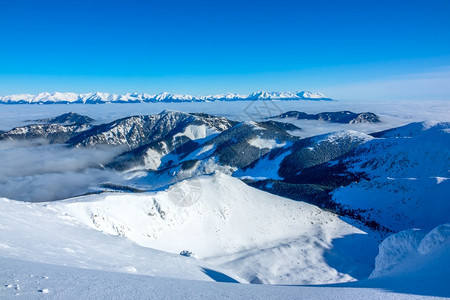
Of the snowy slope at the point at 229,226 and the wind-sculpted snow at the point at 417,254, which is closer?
the wind-sculpted snow at the point at 417,254

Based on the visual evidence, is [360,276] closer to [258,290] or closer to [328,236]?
[328,236]

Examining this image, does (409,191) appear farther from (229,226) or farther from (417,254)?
(417,254)

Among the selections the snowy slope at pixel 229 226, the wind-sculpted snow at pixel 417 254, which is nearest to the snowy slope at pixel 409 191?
the snowy slope at pixel 229 226

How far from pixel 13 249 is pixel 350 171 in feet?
426

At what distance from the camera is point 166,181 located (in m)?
175

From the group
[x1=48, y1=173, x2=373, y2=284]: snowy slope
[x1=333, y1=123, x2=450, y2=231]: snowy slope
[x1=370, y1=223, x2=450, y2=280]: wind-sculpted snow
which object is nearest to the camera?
[x1=370, y1=223, x2=450, y2=280]: wind-sculpted snow

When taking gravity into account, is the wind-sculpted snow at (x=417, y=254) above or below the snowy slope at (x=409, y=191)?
above

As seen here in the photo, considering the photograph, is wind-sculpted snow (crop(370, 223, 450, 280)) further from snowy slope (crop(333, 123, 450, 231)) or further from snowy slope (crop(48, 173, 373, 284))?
snowy slope (crop(333, 123, 450, 231))

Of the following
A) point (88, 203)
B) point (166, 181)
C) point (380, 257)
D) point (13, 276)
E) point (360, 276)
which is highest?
point (13, 276)

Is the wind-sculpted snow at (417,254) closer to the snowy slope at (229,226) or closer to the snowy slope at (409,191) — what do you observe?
the snowy slope at (229,226)

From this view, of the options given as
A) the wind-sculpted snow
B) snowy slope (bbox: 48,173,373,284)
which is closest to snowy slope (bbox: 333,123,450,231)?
snowy slope (bbox: 48,173,373,284)

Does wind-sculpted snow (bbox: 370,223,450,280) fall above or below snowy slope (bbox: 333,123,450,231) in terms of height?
above

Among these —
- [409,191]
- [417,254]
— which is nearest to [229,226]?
[417,254]

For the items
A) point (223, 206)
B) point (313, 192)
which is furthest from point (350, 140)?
point (223, 206)
